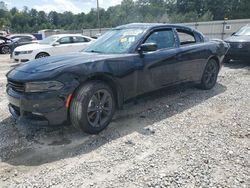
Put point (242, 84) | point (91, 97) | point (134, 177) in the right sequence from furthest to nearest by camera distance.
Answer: point (242, 84) → point (91, 97) → point (134, 177)

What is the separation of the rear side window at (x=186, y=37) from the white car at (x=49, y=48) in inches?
242

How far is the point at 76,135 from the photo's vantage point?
3873mm

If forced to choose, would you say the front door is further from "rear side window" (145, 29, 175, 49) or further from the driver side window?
the driver side window

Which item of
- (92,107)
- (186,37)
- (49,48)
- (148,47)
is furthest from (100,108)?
(49,48)

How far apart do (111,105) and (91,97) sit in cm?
45

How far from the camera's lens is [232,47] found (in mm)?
9391

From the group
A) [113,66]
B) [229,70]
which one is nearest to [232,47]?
[229,70]

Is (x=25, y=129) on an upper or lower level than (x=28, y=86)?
lower

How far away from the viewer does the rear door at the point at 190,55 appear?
5207 millimetres

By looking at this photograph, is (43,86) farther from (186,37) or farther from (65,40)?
(65,40)

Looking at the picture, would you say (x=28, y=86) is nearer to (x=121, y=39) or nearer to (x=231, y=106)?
(x=121, y=39)

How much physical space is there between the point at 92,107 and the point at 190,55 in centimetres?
258

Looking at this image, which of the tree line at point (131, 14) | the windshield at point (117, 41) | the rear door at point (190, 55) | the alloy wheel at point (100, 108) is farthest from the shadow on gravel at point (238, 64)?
the tree line at point (131, 14)

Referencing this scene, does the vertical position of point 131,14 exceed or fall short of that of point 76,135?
it exceeds it
